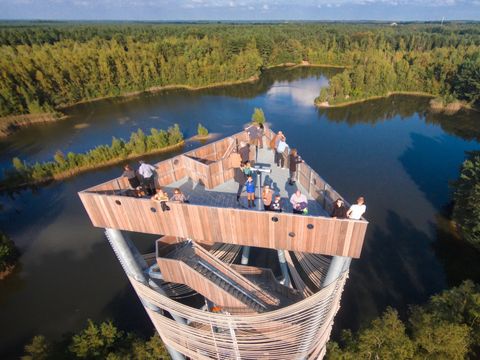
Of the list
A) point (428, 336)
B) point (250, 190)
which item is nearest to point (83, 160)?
point (250, 190)

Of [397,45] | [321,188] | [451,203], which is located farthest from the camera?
[397,45]

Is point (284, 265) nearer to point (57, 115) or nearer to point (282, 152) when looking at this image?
point (282, 152)

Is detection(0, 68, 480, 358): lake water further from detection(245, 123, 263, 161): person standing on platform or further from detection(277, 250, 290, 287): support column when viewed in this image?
detection(245, 123, 263, 161): person standing on platform

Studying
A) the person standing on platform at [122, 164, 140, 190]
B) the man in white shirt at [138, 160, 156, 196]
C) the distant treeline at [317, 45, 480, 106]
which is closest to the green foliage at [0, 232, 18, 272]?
the person standing on platform at [122, 164, 140, 190]

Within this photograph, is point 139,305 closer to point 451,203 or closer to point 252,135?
point 252,135

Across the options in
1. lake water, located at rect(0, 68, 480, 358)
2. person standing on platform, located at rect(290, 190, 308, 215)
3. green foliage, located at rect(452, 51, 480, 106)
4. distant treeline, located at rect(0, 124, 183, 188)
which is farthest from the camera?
green foliage, located at rect(452, 51, 480, 106)

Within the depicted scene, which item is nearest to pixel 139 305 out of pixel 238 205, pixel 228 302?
pixel 228 302

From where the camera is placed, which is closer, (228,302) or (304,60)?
(228,302)
